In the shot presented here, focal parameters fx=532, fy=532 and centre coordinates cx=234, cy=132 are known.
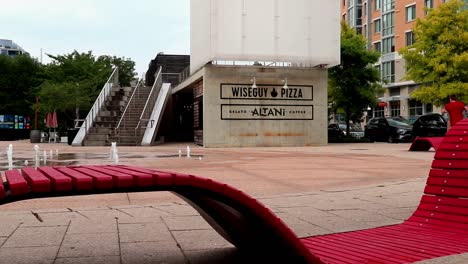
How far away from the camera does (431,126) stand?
30.5m

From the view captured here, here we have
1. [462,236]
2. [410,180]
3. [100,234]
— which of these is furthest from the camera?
[410,180]

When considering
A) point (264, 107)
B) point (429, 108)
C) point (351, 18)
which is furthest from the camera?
point (351, 18)

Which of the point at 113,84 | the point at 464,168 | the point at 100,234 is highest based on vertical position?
the point at 113,84

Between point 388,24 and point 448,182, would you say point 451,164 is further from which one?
point 388,24

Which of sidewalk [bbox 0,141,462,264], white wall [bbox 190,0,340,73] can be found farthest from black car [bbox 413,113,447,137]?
sidewalk [bbox 0,141,462,264]

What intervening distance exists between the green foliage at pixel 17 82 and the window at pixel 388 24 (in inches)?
1496

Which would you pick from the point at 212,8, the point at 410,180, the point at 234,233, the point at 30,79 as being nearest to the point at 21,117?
the point at 30,79

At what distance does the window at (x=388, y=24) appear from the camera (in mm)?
59469

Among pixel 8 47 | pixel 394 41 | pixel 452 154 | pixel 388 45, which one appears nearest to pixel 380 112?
pixel 388 45

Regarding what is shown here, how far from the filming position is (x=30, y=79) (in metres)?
56.5

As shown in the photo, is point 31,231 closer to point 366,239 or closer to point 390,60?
point 366,239

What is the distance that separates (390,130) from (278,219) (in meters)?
31.1

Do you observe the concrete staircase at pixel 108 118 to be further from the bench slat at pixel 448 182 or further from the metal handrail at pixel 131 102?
the bench slat at pixel 448 182

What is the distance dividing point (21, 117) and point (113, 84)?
25.1m
